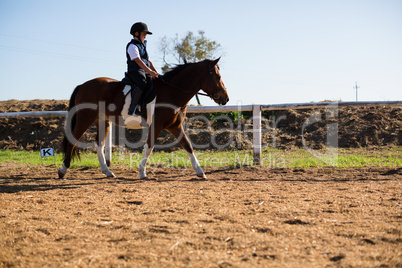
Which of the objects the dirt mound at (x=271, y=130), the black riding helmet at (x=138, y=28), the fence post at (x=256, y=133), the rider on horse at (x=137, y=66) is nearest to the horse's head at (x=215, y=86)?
the rider on horse at (x=137, y=66)

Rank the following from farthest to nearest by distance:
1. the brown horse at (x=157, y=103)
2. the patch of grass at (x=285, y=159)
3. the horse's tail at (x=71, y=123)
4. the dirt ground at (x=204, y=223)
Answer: the patch of grass at (x=285, y=159) < the horse's tail at (x=71, y=123) < the brown horse at (x=157, y=103) < the dirt ground at (x=204, y=223)

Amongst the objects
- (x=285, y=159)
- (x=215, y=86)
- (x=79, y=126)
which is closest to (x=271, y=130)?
(x=285, y=159)

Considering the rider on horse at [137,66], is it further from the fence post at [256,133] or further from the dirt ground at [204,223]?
the fence post at [256,133]

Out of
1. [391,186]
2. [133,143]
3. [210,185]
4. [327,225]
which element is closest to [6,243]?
[327,225]

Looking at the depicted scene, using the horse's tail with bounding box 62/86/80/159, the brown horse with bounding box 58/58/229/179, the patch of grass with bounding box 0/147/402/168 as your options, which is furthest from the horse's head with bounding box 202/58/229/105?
the horse's tail with bounding box 62/86/80/159

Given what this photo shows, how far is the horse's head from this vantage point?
615cm

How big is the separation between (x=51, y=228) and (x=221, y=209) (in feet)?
5.75

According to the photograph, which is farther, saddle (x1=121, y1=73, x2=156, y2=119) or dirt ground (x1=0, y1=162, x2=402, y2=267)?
saddle (x1=121, y1=73, x2=156, y2=119)

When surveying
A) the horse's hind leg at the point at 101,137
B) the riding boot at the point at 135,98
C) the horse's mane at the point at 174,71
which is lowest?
the horse's hind leg at the point at 101,137

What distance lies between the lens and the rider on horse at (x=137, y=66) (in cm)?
586

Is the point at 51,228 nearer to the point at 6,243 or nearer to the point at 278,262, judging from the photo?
the point at 6,243

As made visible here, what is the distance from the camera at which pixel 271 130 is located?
11039 millimetres

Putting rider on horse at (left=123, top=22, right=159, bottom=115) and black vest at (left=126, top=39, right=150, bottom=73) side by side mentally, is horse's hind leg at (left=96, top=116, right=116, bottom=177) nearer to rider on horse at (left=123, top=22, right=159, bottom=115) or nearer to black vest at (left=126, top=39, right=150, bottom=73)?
rider on horse at (left=123, top=22, right=159, bottom=115)

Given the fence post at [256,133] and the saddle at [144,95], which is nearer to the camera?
the saddle at [144,95]
